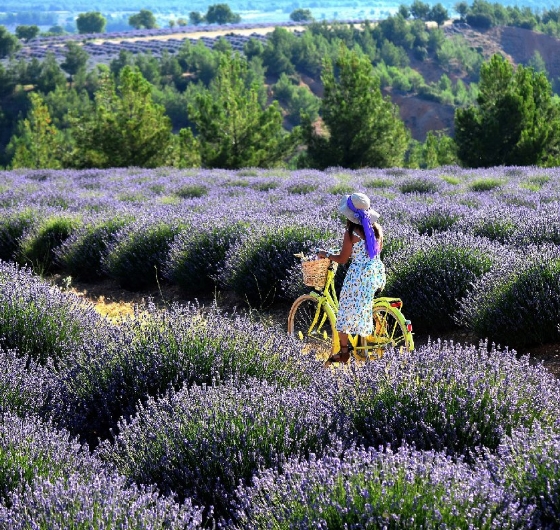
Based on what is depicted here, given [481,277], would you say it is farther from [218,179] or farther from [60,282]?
[218,179]

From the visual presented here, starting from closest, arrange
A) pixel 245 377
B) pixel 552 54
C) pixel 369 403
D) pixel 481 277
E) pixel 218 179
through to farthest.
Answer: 1. pixel 369 403
2. pixel 245 377
3. pixel 481 277
4. pixel 218 179
5. pixel 552 54

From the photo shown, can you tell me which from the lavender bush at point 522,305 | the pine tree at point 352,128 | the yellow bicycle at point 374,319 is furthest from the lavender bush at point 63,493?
the pine tree at point 352,128

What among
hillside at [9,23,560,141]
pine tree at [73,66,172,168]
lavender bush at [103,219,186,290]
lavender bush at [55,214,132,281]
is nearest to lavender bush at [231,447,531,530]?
lavender bush at [103,219,186,290]

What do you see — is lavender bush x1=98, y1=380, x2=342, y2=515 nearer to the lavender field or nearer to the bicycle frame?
the lavender field

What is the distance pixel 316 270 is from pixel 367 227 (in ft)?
1.62

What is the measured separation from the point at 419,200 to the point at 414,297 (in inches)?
165

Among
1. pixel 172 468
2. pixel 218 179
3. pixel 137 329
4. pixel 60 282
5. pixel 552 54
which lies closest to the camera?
pixel 172 468

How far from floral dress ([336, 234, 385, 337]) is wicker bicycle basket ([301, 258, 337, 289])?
22 centimetres

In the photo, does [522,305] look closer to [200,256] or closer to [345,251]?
[345,251]

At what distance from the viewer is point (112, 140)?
25.2m

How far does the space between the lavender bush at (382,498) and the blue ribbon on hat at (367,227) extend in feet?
6.66

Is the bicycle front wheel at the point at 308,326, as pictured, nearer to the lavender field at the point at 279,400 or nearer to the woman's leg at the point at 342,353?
the woman's leg at the point at 342,353

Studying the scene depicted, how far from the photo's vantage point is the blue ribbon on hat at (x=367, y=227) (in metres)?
4.58

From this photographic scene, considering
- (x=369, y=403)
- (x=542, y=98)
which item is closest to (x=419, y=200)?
(x=369, y=403)
